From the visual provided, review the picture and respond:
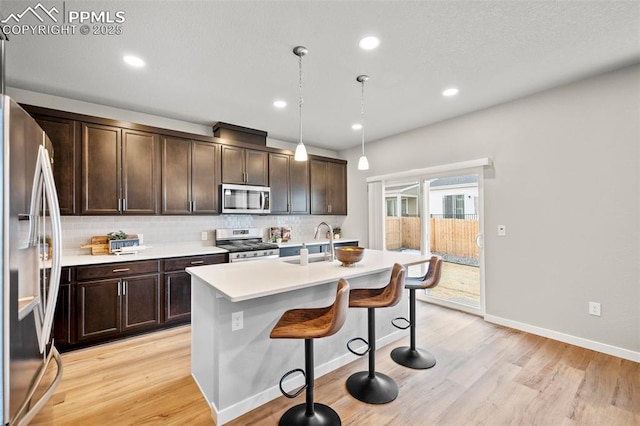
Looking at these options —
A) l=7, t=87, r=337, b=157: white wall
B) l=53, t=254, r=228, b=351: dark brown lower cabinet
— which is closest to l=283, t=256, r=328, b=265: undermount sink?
l=53, t=254, r=228, b=351: dark brown lower cabinet

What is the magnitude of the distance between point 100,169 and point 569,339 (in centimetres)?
539

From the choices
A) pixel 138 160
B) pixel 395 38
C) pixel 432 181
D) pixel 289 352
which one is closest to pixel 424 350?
pixel 289 352

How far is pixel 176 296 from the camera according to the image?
3.31 meters

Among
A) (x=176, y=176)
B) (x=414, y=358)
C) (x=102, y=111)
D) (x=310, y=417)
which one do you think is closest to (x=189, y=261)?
(x=176, y=176)

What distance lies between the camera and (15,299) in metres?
0.99

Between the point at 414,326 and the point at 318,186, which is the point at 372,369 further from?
the point at 318,186

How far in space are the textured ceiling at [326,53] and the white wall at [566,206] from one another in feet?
0.96

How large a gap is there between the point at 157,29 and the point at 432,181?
3754 mm

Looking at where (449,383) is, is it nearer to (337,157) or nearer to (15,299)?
(15,299)

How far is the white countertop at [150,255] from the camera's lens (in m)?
2.84

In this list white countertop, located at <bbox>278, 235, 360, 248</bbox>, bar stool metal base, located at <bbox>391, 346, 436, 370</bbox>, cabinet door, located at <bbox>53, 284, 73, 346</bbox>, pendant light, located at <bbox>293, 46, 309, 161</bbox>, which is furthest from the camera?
white countertop, located at <bbox>278, 235, 360, 248</bbox>

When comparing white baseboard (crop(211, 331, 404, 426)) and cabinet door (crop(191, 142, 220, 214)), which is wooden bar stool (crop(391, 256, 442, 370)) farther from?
cabinet door (crop(191, 142, 220, 214))

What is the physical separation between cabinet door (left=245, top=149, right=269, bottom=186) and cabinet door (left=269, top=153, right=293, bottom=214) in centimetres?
10

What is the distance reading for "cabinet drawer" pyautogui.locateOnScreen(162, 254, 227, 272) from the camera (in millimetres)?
3254
